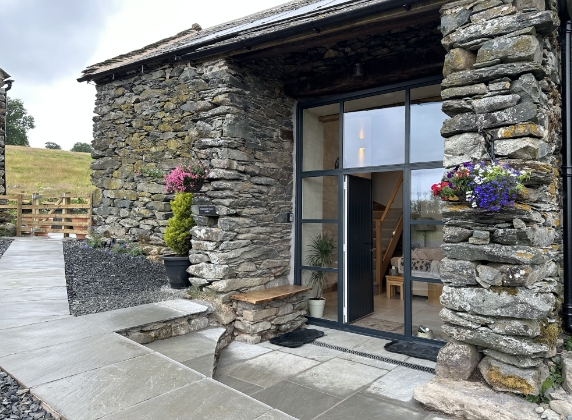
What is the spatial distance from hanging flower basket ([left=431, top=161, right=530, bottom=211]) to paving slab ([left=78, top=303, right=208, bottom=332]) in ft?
9.26

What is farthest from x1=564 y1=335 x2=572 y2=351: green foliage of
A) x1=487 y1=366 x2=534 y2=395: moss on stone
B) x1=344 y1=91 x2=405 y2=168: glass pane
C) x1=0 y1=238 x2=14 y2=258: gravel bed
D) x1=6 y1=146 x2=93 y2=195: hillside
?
x1=6 y1=146 x2=93 y2=195: hillside

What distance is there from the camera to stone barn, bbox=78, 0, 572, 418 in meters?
2.95

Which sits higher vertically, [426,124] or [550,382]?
[426,124]

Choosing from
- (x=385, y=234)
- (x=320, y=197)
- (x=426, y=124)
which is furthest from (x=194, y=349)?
(x=385, y=234)

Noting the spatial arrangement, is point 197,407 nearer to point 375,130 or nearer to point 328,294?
point 328,294

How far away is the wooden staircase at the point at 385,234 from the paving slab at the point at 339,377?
2.42 meters

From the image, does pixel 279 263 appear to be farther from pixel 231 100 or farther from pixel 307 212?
pixel 231 100

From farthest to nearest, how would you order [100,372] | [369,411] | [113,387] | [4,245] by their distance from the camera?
[4,245], [369,411], [100,372], [113,387]

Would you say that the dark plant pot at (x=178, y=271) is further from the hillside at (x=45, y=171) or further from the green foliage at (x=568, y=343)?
the hillside at (x=45, y=171)

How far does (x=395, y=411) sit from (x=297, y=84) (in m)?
4.23

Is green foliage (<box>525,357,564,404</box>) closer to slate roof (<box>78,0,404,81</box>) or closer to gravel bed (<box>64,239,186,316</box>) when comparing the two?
slate roof (<box>78,0,404,81</box>)

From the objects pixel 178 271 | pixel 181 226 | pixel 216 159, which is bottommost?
pixel 178 271

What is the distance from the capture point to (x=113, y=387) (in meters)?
2.30

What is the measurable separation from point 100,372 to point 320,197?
395 cm
